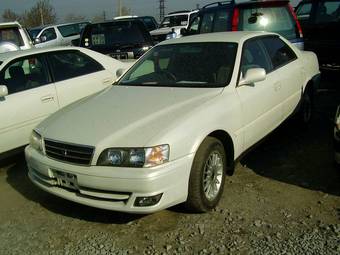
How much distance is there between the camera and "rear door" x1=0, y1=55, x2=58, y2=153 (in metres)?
5.17

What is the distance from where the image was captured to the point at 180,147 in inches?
138

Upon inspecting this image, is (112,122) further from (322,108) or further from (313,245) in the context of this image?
(322,108)

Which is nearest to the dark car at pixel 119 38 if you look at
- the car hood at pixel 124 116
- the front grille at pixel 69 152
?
the car hood at pixel 124 116

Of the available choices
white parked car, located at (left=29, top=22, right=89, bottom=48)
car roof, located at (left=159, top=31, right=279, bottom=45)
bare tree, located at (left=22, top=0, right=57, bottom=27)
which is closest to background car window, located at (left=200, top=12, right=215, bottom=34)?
car roof, located at (left=159, top=31, right=279, bottom=45)

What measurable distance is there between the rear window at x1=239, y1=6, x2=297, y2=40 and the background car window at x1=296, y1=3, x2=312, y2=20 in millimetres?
2643

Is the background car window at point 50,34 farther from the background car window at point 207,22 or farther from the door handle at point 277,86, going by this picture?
the door handle at point 277,86

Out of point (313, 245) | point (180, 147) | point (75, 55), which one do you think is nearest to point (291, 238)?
point (313, 245)

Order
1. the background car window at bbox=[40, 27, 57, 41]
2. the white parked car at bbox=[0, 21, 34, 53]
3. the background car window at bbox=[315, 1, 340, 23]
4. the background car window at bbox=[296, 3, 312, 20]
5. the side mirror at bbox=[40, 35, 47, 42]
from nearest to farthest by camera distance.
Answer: the background car window at bbox=[315, 1, 340, 23] → the white parked car at bbox=[0, 21, 34, 53] → the background car window at bbox=[296, 3, 312, 20] → the side mirror at bbox=[40, 35, 47, 42] → the background car window at bbox=[40, 27, 57, 41]

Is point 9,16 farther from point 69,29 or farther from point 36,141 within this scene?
point 36,141

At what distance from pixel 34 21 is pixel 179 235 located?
3901 cm

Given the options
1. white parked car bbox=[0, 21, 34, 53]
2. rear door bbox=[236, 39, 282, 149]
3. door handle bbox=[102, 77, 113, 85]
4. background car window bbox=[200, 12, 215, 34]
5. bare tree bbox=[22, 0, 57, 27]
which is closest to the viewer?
rear door bbox=[236, 39, 282, 149]

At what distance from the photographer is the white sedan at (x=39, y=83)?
205 inches

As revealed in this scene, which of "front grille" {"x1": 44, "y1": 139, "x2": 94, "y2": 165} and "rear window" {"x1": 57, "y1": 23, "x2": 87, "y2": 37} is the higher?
"front grille" {"x1": 44, "y1": 139, "x2": 94, "y2": 165}

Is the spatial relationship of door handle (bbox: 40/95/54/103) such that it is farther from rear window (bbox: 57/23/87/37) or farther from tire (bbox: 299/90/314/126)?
rear window (bbox: 57/23/87/37)
